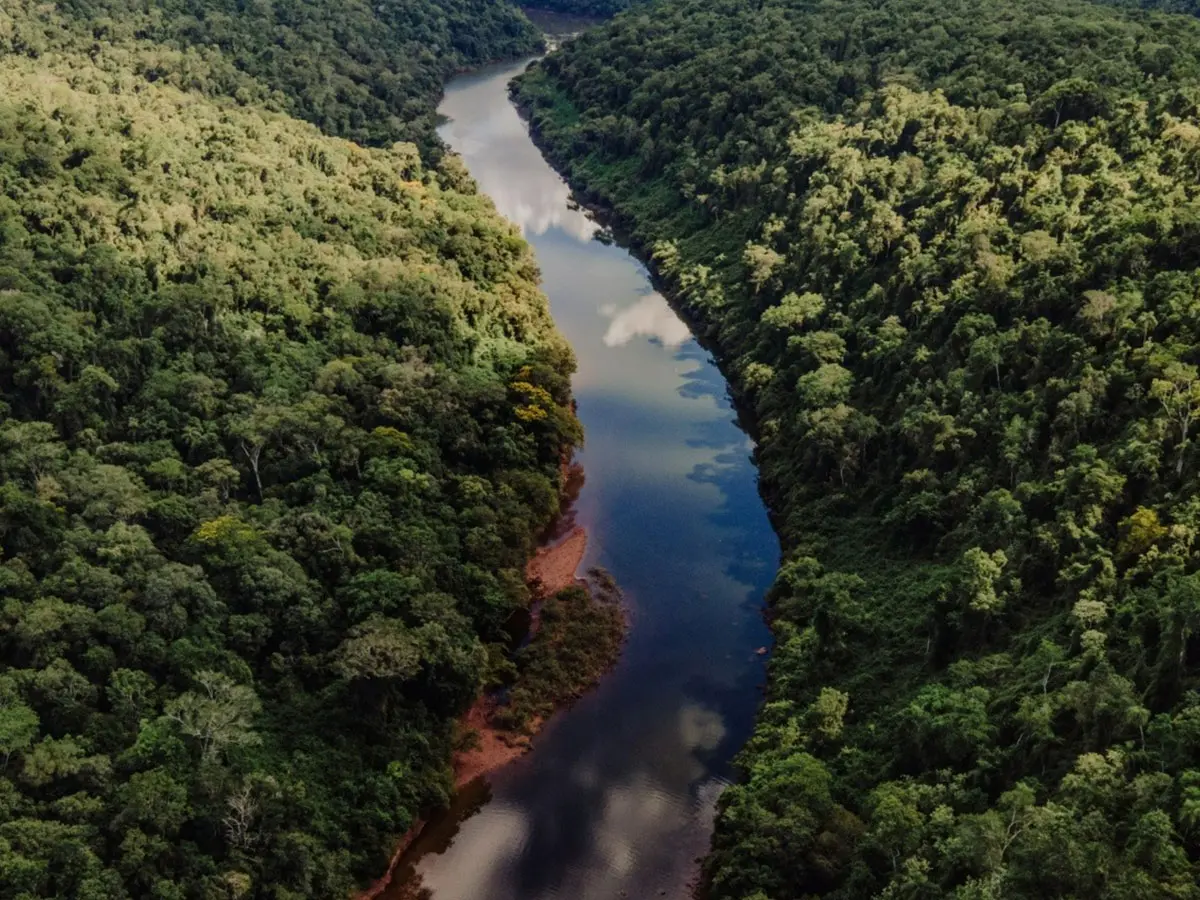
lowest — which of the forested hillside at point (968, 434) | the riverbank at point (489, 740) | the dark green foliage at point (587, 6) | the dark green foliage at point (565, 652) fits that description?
the riverbank at point (489, 740)

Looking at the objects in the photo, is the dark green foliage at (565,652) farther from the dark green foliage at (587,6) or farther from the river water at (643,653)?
the dark green foliage at (587,6)

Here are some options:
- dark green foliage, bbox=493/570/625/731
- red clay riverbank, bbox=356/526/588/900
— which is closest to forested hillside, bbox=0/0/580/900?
red clay riverbank, bbox=356/526/588/900

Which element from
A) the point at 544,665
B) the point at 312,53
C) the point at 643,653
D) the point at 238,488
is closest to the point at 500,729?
the point at 544,665

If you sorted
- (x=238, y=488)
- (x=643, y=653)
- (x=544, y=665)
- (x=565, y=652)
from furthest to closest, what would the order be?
1. (x=238, y=488)
2. (x=643, y=653)
3. (x=565, y=652)
4. (x=544, y=665)

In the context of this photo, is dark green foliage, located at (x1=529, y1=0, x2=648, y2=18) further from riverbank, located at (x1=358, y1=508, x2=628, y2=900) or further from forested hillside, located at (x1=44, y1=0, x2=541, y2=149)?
riverbank, located at (x1=358, y1=508, x2=628, y2=900)

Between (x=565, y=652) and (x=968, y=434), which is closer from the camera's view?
(x=565, y=652)

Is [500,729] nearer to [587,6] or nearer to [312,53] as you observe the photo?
[312,53]

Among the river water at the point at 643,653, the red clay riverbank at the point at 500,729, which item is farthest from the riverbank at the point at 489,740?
the river water at the point at 643,653

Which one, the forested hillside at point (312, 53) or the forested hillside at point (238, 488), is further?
Result: the forested hillside at point (312, 53)

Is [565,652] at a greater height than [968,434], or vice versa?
[968,434]
